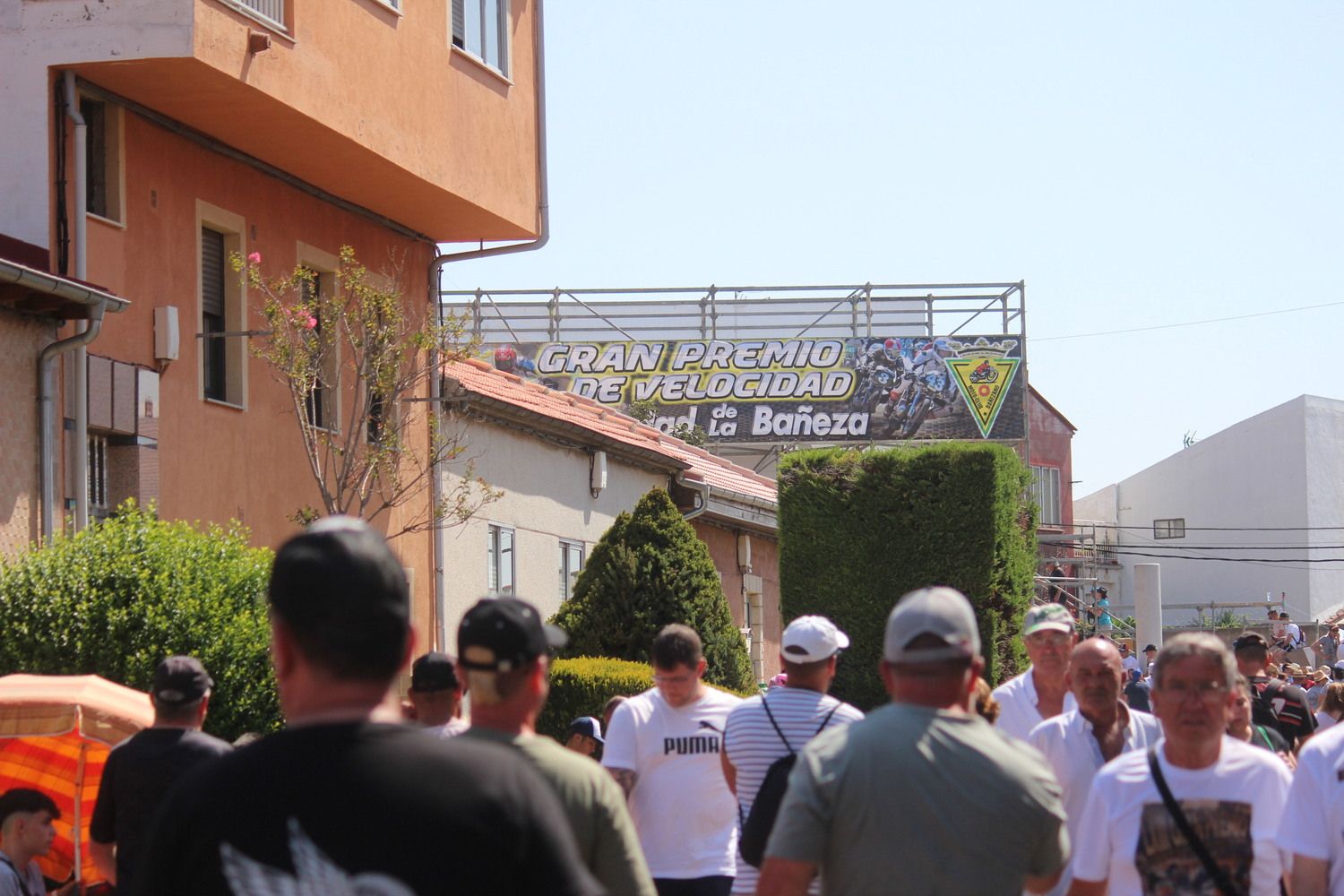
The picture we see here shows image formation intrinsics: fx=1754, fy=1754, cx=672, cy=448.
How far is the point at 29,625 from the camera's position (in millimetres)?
11789

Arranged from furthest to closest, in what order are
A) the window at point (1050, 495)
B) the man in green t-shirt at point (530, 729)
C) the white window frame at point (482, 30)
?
the window at point (1050, 495) < the white window frame at point (482, 30) < the man in green t-shirt at point (530, 729)

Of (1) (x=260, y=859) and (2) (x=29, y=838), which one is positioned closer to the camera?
(1) (x=260, y=859)

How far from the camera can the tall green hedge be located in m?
22.5

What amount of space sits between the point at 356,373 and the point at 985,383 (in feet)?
118

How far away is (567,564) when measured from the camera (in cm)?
2406

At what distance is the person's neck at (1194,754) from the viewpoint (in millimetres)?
5258

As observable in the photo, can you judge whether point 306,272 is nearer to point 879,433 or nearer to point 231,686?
point 231,686

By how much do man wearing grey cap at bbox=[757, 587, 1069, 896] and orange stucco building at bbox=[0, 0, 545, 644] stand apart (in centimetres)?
965

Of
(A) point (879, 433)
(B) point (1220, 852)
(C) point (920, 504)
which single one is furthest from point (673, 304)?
(B) point (1220, 852)

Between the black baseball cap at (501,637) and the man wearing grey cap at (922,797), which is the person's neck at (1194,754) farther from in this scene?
the black baseball cap at (501,637)

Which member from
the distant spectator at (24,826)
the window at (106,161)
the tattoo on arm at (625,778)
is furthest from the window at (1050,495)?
the distant spectator at (24,826)

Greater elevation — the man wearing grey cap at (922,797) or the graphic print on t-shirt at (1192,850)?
the man wearing grey cap at (922,797)

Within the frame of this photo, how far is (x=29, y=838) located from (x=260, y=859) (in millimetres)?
6891

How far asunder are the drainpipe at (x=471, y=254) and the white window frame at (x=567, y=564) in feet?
10.7
